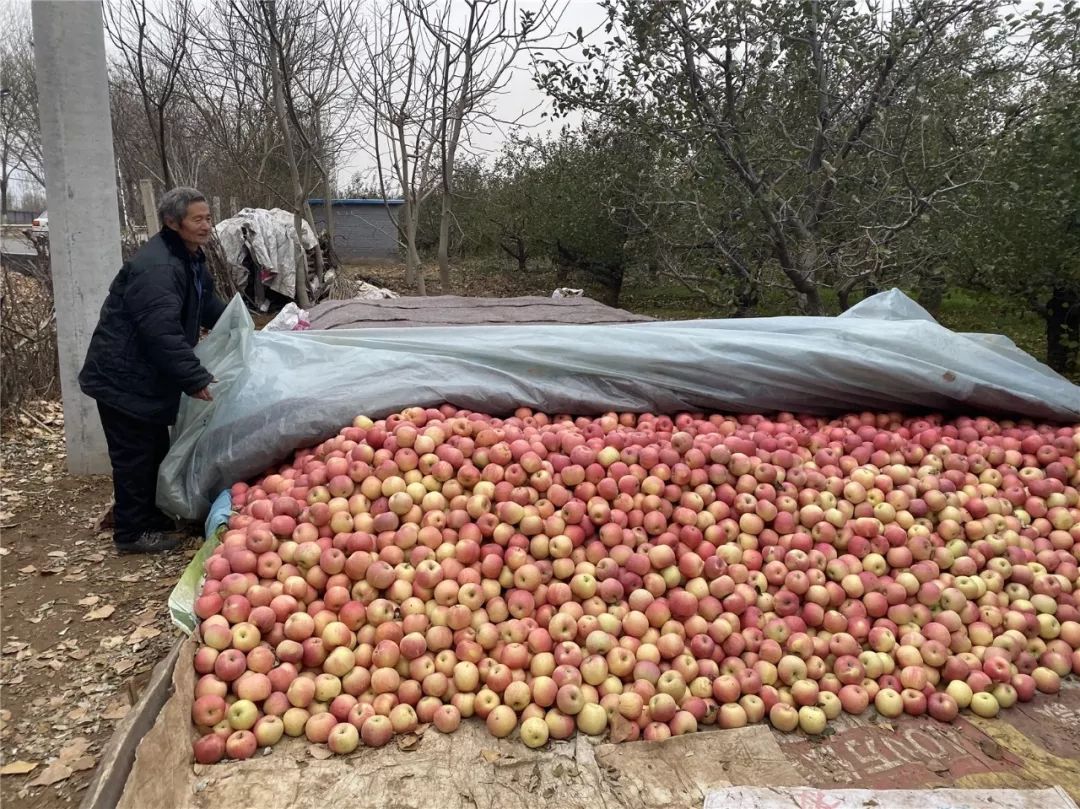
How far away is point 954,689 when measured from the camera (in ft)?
8.68

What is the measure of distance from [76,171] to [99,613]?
3.06m

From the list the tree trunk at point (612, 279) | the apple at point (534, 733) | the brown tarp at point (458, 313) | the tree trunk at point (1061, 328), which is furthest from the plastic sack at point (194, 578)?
the tree trunk at point (612, 279)

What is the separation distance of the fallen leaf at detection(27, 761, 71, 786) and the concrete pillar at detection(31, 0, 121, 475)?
325 centimetres

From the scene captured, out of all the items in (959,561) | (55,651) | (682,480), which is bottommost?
(55,651)

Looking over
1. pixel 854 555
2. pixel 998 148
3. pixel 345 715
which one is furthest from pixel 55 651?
pixel 998 148

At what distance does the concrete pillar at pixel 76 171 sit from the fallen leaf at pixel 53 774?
10.7 feet

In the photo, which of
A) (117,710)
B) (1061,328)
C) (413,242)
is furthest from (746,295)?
(117,710)

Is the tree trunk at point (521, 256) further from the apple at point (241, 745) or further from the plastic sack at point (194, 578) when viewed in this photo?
the apple at point (241, 745)

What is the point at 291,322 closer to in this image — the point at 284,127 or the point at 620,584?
the point at 620,584

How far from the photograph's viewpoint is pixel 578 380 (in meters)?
3.79

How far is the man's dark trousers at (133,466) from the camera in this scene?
3924mm

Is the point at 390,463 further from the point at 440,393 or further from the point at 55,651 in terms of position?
the point at 55,651

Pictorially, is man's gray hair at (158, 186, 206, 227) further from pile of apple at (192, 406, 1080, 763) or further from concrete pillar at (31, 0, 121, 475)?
concrete pillar at (31, 0, 121, 475)

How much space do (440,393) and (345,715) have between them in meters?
1.61
